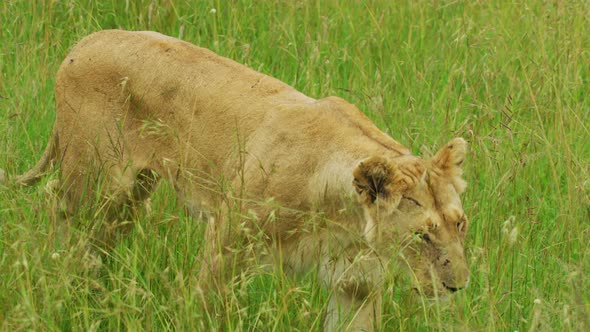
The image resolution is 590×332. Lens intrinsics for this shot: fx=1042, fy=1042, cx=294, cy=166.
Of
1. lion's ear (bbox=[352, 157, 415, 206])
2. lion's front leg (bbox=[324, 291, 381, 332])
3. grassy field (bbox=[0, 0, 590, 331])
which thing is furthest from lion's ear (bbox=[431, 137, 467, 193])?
lion's front leg (bbox=[324, 291, 381, 332])

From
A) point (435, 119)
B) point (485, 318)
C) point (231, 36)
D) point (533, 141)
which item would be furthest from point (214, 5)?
point (485, 318)

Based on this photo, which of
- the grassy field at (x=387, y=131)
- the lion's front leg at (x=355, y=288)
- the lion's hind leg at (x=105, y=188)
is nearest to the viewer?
the grassy field at (x=387, y=131)

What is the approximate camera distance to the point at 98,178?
363 centimetres

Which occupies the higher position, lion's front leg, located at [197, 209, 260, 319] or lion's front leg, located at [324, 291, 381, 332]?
lion's front leg, located at [197, 209, 260, 319]

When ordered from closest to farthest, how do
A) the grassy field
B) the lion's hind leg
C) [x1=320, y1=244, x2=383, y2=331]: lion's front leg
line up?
the grassy field → [x1=320, y1=244, x2=383, y2=331]: lion's front leg → the lion's hind leg

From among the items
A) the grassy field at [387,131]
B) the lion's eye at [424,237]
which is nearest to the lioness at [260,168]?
the lion's eye at [424,237]

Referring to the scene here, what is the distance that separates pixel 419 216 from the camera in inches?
124

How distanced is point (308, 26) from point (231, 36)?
0.44m

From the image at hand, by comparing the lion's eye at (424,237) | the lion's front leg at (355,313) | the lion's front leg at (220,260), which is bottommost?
the lion's front leg at (355,313)

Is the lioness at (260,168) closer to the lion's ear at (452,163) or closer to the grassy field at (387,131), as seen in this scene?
the lion's ear at (452,163)

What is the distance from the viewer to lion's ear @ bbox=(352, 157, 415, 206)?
317 centimetres

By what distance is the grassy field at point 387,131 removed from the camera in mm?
3082

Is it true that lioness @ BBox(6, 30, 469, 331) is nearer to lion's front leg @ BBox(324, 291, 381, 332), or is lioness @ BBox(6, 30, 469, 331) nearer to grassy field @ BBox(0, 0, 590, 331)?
lion's front leg @ BBox(324, 291, 381, 332)

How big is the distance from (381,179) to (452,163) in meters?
0.29
